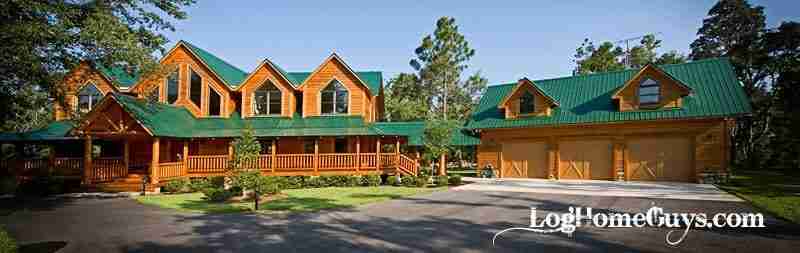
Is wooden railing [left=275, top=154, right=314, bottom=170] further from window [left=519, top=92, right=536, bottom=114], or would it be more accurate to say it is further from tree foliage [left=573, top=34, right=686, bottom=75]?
tree foliage [left=573, top=34, right=686, bottom=75]

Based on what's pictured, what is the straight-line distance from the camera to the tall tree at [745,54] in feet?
122

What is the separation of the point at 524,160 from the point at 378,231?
18.5 m

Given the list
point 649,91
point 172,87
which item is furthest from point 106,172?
point 649,91

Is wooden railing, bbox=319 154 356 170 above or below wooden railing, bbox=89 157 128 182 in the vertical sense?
above

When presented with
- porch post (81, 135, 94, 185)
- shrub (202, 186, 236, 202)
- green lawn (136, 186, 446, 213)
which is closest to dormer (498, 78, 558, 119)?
green lawn (136, 186, 446, 213)

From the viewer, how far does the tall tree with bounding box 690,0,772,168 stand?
37.1 metres

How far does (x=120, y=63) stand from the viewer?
13.8m

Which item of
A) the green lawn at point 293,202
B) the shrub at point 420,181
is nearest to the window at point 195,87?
the green lawn at point 293,202

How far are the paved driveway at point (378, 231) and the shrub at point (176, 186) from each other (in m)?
5.13

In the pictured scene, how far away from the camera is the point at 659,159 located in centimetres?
2075

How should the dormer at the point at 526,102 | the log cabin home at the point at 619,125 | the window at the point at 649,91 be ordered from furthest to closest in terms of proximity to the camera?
the dormer at the point at 526,102, the window at the point at 649,91, the log cabin home at the point at 619,125

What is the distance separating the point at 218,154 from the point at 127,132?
17.3 ft

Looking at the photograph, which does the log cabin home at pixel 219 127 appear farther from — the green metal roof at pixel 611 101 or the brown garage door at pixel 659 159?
the brown garage door at pixel 659 159

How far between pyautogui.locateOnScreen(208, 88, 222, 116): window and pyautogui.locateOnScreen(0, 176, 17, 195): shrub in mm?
9219
